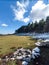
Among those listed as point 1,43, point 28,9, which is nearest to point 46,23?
point 28,9

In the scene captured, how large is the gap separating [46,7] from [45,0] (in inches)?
4.8

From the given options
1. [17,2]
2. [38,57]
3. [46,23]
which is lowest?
[38,57]

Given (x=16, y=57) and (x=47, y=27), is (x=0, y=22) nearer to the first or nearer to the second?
(x=16, y=57)

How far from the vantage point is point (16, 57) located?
5.85ft

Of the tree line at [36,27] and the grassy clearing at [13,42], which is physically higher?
the tree line at [36,27]

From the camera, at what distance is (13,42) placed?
1864mm

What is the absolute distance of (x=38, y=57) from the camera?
1869 mm

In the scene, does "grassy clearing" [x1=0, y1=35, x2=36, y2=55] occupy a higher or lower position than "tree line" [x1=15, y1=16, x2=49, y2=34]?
lower

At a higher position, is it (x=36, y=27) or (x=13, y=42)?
(x=36, y=27)

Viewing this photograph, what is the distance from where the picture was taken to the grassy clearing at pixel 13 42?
183cm

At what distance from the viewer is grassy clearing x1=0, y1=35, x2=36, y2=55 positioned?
71.9 inches

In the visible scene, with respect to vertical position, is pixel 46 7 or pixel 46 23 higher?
pixel 46 7

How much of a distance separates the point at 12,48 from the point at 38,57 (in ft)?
1.55

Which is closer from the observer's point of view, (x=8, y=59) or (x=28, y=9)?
(x=8, y=59)
